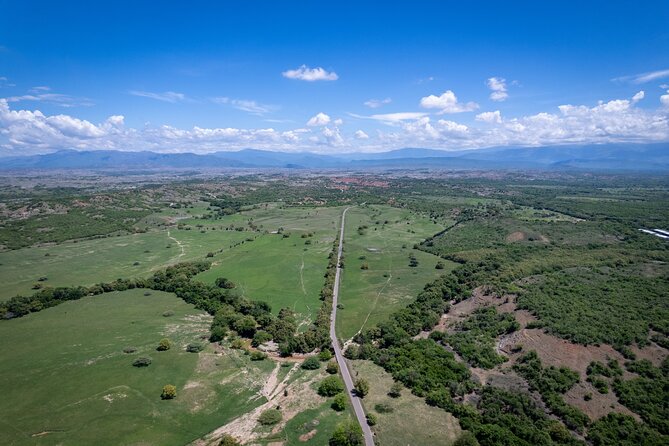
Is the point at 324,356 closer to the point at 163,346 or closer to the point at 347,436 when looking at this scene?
the point at 347,436

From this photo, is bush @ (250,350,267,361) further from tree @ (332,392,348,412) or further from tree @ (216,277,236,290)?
tree @ (216,277,236,290)

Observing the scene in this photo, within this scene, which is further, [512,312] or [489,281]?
[489,281]

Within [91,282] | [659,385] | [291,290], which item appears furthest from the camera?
[91,282]

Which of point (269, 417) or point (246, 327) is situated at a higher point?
point (246, 327)

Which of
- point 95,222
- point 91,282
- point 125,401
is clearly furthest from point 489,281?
point 95,222

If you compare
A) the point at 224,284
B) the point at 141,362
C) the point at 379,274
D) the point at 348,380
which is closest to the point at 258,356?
the point at 348,380

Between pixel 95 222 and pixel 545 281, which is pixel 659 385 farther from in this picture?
pixel 95 222

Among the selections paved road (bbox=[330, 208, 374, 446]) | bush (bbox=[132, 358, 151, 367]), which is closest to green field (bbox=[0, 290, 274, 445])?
bush (bbox=[132, 358, 151, 367])
